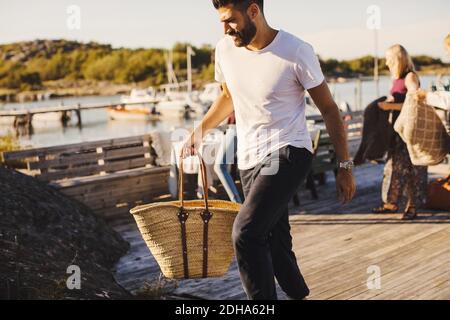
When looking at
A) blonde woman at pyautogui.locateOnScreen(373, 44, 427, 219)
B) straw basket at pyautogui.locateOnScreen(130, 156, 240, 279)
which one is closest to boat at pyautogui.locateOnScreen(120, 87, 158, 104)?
blonde woman at pyautogui.locateOnScreen(373, 44, 427, 219)

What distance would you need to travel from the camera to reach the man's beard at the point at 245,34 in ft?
9.86

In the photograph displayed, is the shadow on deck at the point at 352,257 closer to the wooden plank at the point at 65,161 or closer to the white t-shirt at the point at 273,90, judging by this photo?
the wooden plank at the point at 65,161

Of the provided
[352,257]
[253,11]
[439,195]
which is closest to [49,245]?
[352,257]

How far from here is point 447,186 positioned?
7.27m

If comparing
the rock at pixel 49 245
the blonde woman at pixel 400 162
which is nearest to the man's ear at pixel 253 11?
the rock at pixel 49 245

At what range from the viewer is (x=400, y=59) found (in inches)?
253

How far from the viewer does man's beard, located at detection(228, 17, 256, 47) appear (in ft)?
9.86

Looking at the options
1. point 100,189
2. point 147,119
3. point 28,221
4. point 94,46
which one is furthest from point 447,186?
point 94,46

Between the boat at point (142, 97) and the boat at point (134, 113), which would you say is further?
the boat at point (142, 97)

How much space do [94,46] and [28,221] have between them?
111232mm

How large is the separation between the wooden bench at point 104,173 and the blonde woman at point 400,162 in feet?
8.85

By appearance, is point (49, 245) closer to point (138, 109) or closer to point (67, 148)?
point (67, 148)

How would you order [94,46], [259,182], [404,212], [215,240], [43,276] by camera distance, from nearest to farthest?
[259,182]
[215,240]
[43,276]
[404,212]
[94,46]
